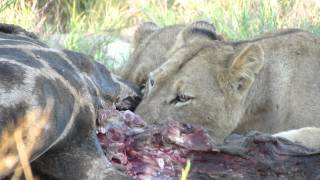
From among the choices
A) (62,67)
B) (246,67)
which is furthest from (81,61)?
(246,67)

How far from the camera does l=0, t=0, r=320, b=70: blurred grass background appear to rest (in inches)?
313

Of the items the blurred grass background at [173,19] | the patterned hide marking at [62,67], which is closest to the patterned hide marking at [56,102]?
the patterned hide marking at [62,67]

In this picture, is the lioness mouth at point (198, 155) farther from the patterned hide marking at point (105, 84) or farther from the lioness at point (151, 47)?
the lioness at point (151, 47)

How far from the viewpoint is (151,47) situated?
236 inches

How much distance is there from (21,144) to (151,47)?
11.3 feet

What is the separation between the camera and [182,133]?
128 inches

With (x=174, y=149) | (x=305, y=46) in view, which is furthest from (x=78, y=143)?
(x=305, y=46)

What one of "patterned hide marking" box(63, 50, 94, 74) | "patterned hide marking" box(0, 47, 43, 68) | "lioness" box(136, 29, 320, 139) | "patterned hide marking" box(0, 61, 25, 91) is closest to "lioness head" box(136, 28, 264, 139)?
"lioness" box(136, 29, 320, 139)

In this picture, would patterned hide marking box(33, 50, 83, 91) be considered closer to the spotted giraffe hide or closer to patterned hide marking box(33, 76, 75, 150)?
the spotted giraffe hide

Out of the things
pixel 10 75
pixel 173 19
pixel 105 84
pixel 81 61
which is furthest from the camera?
pixel 173 19

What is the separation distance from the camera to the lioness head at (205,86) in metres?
4.48

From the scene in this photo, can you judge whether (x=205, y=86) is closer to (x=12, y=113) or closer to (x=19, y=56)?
(x=19, y=56)

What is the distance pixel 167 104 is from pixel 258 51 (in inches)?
24.1

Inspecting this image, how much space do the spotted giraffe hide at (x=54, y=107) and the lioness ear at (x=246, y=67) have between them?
4.78ft
